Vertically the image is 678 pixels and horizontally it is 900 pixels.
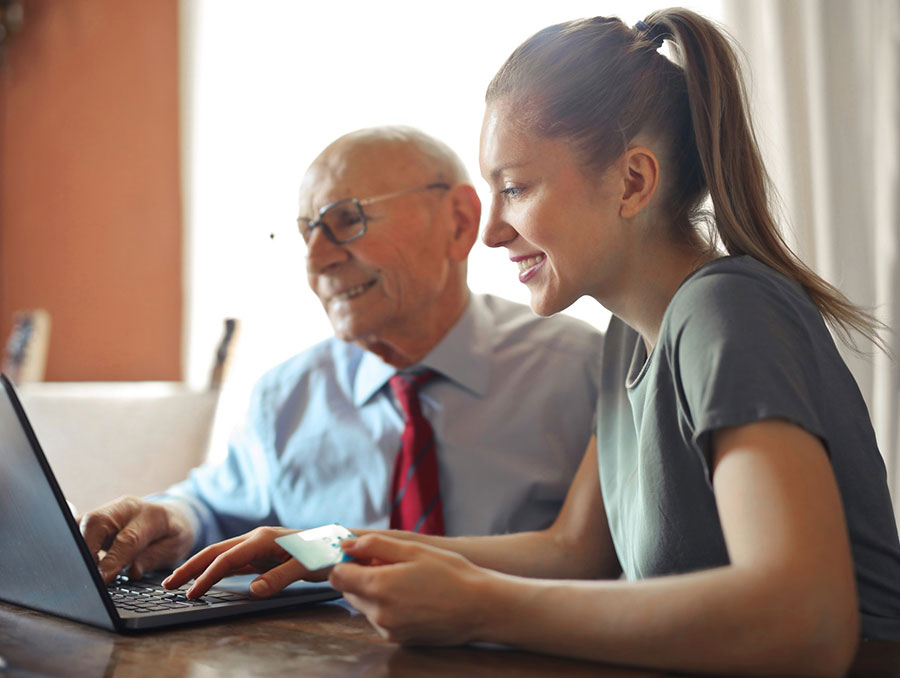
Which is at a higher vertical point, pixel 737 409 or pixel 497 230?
pixel 497 230

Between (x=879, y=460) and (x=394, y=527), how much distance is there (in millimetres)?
847

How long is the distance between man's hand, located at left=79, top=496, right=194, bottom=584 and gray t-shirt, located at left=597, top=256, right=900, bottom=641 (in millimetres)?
690

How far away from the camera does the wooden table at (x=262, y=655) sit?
720mm

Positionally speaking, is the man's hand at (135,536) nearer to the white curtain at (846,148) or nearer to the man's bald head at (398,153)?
the man's bald head at (398,153)

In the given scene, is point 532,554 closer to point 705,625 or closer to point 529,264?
point 529,264

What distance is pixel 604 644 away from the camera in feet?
2.28

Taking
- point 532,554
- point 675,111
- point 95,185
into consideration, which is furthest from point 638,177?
point 95,185

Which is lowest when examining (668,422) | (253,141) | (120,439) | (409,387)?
(120,439)

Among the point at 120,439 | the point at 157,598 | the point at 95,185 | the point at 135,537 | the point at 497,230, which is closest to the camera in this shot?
the point at 157,598

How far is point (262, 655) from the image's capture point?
0.79 meters

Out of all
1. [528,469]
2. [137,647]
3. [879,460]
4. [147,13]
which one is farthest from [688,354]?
[147,13]

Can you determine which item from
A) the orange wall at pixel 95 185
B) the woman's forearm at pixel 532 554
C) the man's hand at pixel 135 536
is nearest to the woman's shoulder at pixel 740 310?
the woman's forearm at pixel 532 554

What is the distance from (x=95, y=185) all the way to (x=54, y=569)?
9.25 feet

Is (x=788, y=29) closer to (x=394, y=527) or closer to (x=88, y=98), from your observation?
(x=394, y=527)
